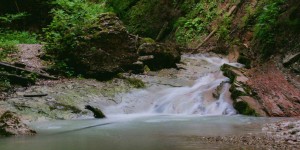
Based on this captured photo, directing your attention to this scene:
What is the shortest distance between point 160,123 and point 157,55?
20.1 feet

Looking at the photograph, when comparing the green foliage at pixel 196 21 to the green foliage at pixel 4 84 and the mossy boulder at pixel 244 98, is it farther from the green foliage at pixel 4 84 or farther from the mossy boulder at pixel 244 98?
the green foliage at pixel 4 84

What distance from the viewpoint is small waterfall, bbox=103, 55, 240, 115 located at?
10.0m

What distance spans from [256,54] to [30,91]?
8.04 meters

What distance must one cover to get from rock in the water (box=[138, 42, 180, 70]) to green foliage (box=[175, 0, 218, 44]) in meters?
5.03

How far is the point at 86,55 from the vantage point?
39.1 feet

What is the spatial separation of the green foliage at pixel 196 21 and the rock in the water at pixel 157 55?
5.03 m

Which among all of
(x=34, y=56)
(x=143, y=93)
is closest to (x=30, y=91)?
(x=34, y=56)

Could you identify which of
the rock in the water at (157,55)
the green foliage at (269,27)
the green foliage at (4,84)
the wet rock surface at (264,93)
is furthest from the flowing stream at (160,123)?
the green foliage at (4,84)

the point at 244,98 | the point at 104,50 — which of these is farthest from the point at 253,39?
the point at 104,50

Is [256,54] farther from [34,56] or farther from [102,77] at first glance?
[34,56]

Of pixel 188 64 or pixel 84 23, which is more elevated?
pixel 84 23

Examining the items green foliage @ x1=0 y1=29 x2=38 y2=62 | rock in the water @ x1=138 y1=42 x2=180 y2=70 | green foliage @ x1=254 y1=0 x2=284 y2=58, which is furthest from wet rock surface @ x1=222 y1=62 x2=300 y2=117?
green foliage @ x1=0 y1=29 x2=38 y2=62

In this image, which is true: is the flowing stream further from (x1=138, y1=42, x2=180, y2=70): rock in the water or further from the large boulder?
the large boulder

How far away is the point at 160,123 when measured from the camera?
813 centimetres
